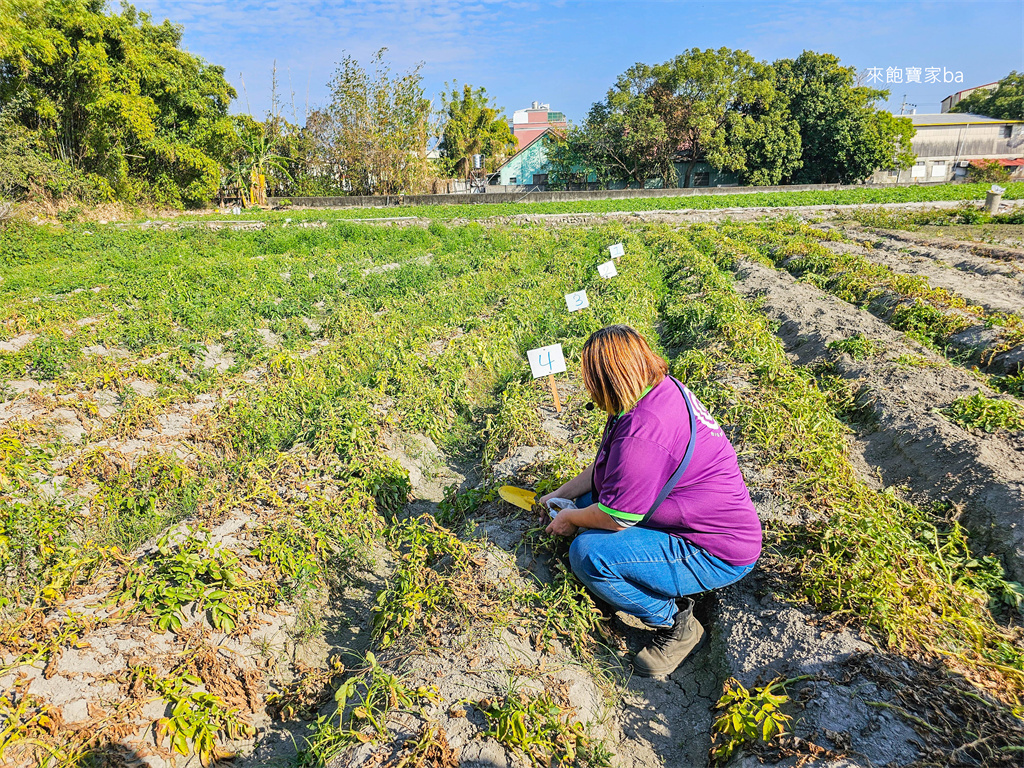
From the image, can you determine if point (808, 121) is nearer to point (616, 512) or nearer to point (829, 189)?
point (829, 189)

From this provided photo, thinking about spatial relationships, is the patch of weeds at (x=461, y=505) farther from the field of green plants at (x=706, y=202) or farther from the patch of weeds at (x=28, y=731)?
the field of green plants at (x=706, y=202)

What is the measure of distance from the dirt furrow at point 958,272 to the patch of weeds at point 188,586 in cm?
1007

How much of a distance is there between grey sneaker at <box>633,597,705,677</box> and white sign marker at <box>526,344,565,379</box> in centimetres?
265

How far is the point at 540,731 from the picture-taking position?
2408mm

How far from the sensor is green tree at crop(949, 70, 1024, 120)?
53719mm

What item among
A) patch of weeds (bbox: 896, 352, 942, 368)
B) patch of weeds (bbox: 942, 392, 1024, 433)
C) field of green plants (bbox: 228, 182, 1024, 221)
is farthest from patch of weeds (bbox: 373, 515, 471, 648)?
field of green plants (bbox: 228, 182, 1024, 221)

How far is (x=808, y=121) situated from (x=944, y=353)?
3530cm

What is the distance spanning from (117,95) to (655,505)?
3214cm

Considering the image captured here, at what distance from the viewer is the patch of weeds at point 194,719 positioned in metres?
2.57

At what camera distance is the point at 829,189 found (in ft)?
108

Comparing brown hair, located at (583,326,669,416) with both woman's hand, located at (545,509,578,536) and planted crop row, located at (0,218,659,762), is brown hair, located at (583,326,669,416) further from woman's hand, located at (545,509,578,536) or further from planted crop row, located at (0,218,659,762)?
planted crop row, located at (0,218,659,762)

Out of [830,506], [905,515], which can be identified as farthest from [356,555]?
[905,515]

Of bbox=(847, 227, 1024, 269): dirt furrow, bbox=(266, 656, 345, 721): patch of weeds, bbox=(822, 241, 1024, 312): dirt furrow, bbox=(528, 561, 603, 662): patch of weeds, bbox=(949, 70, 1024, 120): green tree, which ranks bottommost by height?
bbox=(266, 656, 345, 721): patch of weeds

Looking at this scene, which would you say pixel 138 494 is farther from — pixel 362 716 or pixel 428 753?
pixel 428 753
